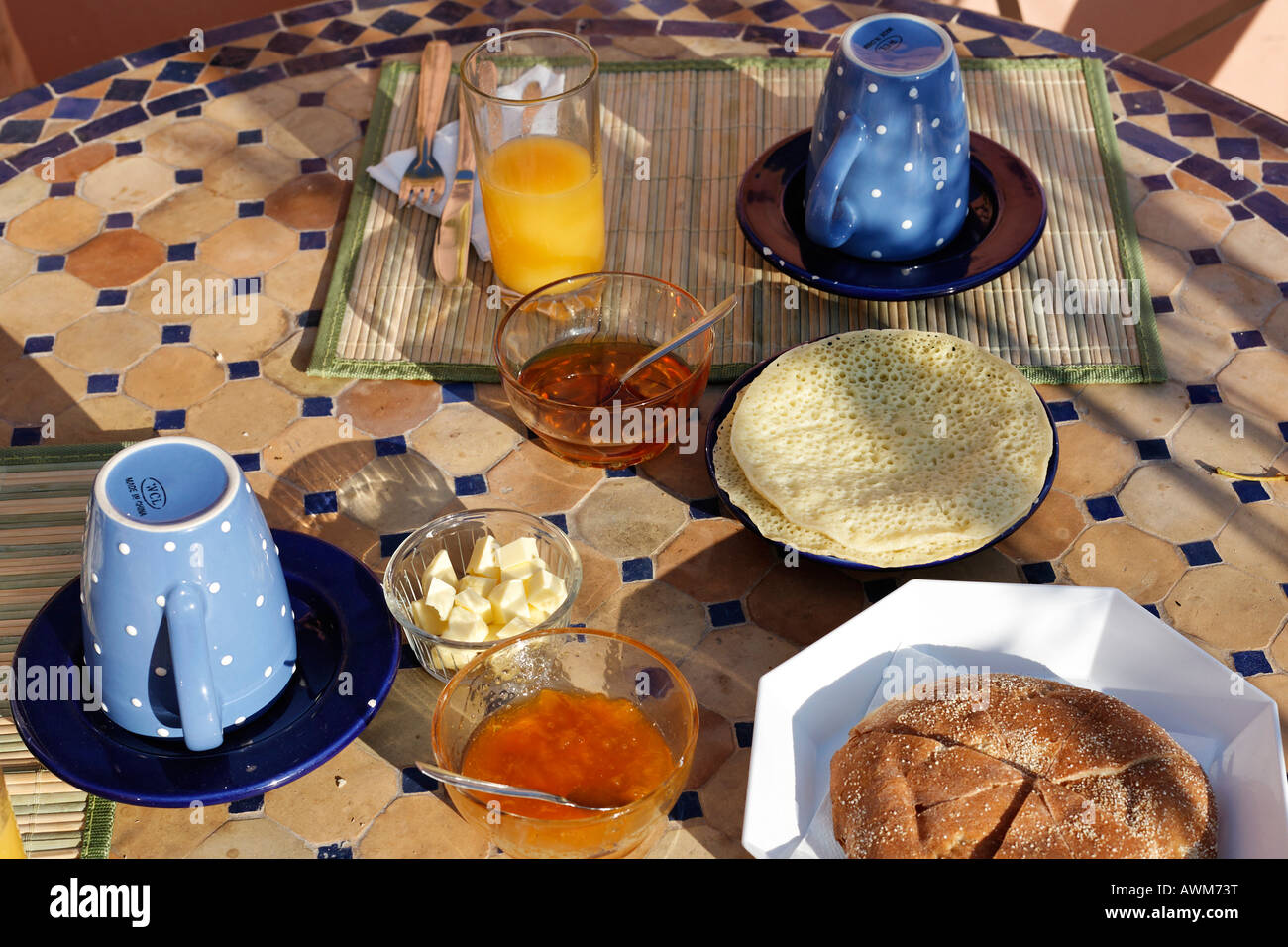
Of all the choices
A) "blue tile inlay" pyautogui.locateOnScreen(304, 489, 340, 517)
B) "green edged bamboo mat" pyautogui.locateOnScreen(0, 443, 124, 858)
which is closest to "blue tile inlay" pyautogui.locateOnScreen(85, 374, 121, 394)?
"green edged bamboo mat" pyautogui.locateOnScreen(0, 443, 124, 858)

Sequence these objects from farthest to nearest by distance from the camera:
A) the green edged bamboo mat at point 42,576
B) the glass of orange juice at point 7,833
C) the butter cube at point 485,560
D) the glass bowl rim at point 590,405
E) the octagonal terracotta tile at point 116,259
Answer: the octagonal terracotta tile at point 116,259 → the glass bowl rim at point 590,405 → the butter cube at point 485,560 → the green edged bamboo mat at point 42,576 → the glass of orange juice at point 7,833

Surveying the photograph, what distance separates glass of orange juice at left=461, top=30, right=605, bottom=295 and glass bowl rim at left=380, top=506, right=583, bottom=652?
1.23 ft

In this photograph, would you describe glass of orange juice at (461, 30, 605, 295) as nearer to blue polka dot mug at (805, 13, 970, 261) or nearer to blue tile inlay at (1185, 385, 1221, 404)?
blue polka dot mug at (805, 13, 970, 261)

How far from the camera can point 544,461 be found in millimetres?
1343

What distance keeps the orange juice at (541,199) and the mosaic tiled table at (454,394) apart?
0.20 m

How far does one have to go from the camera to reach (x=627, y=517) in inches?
50.3

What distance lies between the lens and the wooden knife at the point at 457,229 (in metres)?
1.54

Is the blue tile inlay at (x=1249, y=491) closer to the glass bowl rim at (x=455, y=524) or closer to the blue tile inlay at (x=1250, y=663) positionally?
the blue tile inlay at (x=1250, y=663)

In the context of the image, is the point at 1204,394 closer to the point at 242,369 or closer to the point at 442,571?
the point at 442,571

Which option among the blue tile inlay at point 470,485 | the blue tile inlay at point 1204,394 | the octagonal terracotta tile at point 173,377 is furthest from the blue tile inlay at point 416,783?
the blue tile inlay at point 1204,394

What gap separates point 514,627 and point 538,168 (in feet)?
2.02

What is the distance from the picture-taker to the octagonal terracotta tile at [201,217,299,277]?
160cm

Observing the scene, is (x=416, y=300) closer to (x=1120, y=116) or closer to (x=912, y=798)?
(x=912, y=798)
